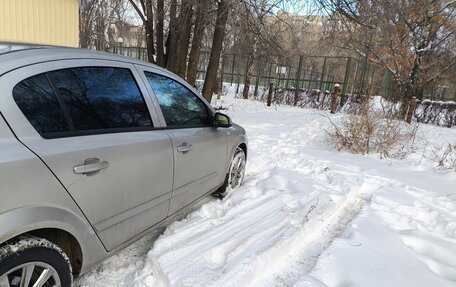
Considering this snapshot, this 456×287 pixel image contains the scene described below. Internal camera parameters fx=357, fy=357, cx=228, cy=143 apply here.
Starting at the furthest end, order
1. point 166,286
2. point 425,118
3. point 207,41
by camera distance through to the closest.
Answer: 1. point 425,118
2. point 207,41
3. point 166,286

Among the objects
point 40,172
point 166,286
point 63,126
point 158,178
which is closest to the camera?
point 40,172

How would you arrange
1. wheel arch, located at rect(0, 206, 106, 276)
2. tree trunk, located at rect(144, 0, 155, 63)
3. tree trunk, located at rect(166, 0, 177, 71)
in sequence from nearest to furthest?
wheel arch, located at rect(0, 206, 106, 276) < tree trunk, located at rect(166, 0, 177, 71) < tree trunk, located at rect(144, 0, 155, 63)

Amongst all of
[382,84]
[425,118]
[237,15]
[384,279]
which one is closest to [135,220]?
[384,279]

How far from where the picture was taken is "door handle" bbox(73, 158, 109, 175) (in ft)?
6.69

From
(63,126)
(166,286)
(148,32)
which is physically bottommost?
(166,286)

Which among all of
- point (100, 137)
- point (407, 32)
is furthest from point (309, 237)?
point (407, 32)

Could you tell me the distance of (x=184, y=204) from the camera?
130 inches

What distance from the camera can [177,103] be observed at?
337cm

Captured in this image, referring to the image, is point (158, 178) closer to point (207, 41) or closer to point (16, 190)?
point (16, 190)

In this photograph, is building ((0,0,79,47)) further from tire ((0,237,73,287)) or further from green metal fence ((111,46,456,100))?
green metal fence ((111,46,456,100))

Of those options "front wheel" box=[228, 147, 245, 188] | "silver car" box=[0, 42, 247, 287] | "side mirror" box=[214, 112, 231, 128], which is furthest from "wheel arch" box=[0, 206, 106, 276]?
"front wheel" box=[228, 147, 245, 188]

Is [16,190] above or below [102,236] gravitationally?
above

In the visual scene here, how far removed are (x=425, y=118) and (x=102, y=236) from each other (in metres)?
16.6

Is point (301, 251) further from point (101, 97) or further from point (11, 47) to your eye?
point (11, 47)
